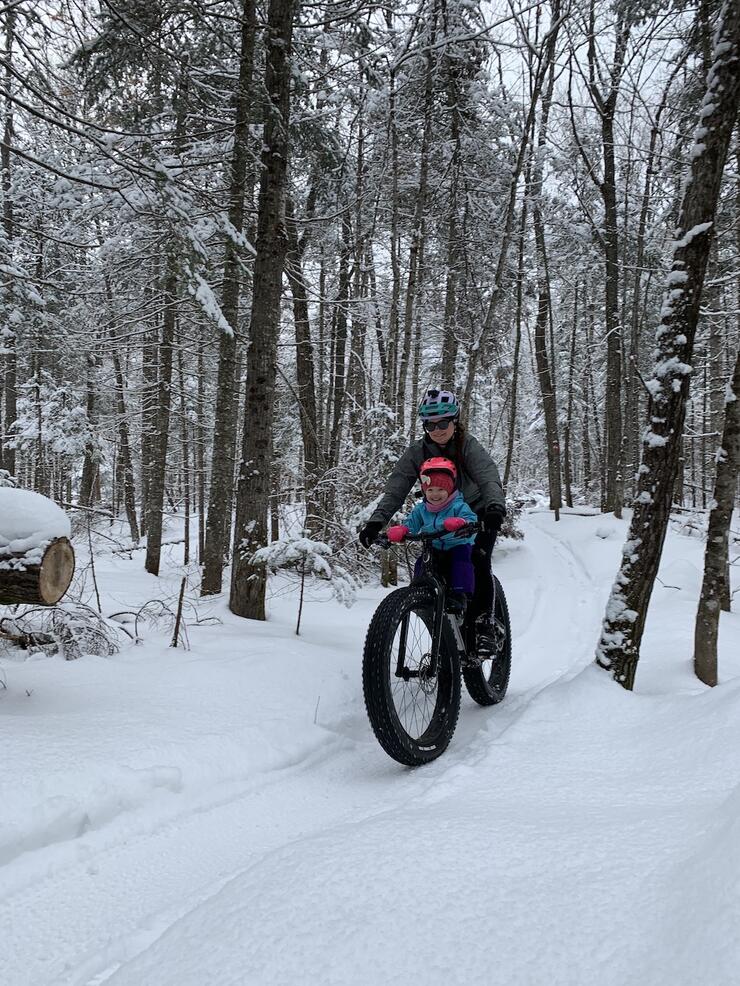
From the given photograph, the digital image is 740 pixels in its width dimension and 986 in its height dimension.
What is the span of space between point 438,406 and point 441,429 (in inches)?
7.0

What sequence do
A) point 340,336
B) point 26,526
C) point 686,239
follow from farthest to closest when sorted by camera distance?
point 340,336, point 686,239, point 26,526

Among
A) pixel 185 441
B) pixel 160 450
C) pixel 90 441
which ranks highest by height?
pixel 90 441

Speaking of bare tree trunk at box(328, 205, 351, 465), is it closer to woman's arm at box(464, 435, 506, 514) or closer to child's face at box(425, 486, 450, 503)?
woman's arm at box(464, 435, 506, 514)

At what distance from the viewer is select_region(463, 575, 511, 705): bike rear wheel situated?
14.5 feet

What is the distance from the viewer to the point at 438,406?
13.8 ft

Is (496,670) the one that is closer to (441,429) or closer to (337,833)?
(441,429)

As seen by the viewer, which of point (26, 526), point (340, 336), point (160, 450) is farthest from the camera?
point (160, 450)

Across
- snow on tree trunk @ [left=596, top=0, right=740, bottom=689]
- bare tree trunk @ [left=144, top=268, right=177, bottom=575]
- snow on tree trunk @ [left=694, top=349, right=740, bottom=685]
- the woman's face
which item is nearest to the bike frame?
the woman's face

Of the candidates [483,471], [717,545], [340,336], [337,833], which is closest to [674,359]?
[483,471]

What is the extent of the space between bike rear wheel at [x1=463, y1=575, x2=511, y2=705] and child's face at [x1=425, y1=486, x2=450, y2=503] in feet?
2.80

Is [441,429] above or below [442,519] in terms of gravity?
above

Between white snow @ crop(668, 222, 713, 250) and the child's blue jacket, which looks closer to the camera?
the child's blue jacket

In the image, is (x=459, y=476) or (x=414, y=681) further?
(x=459, y=476)

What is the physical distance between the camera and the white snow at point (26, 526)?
3172mm
